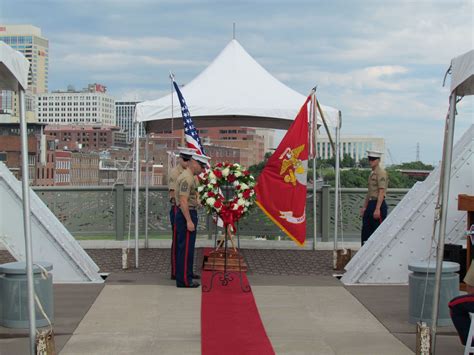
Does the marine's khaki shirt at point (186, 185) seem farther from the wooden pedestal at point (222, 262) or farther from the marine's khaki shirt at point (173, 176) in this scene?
the wooden pedestal at point (222, 262)

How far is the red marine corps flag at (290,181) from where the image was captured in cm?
1186

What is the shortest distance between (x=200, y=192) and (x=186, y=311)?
8.19 ft

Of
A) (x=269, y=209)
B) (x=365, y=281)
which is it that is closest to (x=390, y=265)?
(x=365, y=281)

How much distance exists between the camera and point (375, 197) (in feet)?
38.9

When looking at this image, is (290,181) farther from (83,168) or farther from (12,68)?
(83,168)

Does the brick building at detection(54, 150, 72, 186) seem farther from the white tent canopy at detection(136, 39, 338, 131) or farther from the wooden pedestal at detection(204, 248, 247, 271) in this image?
the wooden pedestal at detection(204, 248, 247, 271)

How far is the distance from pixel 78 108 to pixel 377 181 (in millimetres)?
115587

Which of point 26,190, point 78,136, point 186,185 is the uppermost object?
point 78,136

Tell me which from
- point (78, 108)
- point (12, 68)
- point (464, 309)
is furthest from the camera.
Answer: point (78, 108)

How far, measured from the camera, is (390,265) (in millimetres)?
10148

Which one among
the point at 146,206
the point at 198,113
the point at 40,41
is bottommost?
the point at 146,206

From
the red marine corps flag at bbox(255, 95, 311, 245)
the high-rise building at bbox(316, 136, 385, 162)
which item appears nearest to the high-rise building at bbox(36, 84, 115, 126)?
the high-rise building at bbox(316, 136, 385, 162)

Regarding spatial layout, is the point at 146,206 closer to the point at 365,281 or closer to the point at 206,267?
the point at 206,267

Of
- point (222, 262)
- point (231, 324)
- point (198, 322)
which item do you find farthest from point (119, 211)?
point (231, 324)
